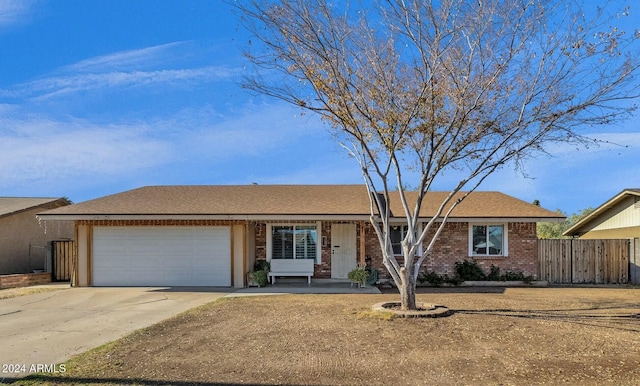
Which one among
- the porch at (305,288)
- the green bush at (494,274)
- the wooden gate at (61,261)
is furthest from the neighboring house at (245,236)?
the wooden gate at (61,261)

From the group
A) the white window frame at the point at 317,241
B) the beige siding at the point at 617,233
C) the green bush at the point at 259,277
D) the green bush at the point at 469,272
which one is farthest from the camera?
the beige siding at the point at 617,233

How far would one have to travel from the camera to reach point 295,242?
18.4m

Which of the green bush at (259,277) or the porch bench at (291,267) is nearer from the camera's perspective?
the green bush at (259,277)

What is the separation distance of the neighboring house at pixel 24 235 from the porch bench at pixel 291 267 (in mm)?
8908

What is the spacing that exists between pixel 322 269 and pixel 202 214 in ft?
15.7

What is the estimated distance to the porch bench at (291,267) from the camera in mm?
17453

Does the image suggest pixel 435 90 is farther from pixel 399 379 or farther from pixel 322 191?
pixel 322 191

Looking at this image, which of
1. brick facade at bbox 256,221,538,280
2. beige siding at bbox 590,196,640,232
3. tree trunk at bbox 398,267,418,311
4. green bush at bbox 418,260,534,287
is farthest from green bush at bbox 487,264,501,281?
tree trunk at bbox 398,267,418,311

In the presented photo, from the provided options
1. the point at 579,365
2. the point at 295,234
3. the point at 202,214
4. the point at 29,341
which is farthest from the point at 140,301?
the point at 579,365

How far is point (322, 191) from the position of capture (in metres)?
20.9

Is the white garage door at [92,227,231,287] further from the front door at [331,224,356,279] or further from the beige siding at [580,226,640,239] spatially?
the beige siding at [580,226,640,239]

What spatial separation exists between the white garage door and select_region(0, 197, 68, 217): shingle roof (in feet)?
19.6

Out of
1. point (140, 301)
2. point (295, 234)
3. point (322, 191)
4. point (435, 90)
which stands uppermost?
point (435, 90)

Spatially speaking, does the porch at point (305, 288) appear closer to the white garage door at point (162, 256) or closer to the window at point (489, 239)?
the white garage door at point (162, 256)
